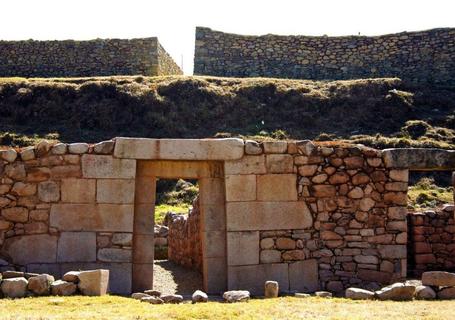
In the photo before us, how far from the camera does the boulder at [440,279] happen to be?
9.89 m

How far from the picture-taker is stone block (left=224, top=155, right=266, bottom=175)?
38.8 ft

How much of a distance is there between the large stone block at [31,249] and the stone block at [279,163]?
14.3 ft

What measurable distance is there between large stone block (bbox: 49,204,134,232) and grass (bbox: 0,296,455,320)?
2133mm

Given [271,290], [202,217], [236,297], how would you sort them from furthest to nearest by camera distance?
[202,217]
[271,290]
[236,297]

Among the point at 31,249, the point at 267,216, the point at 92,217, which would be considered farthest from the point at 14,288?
the point at 267,216

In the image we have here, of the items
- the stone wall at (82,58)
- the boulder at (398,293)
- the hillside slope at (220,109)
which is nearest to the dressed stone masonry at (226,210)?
the boulder at (398,293)

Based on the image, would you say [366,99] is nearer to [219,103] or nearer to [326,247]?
[219,103]

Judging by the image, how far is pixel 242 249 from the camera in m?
11.6

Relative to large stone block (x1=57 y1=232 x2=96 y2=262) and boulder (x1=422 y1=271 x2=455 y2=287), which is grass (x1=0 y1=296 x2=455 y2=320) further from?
large stone block (x1=57 y1=232 x2=96 y2=262)

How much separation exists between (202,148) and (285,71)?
22556 mm

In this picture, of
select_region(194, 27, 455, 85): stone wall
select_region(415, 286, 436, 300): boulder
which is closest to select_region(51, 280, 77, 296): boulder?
select_region(415, 286, 436, 300): boulder

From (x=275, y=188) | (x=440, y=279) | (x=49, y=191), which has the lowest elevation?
(x=440, y=279)

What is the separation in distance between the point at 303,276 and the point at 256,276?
925mm

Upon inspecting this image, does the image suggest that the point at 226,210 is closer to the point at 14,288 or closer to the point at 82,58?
the point at 14,288
